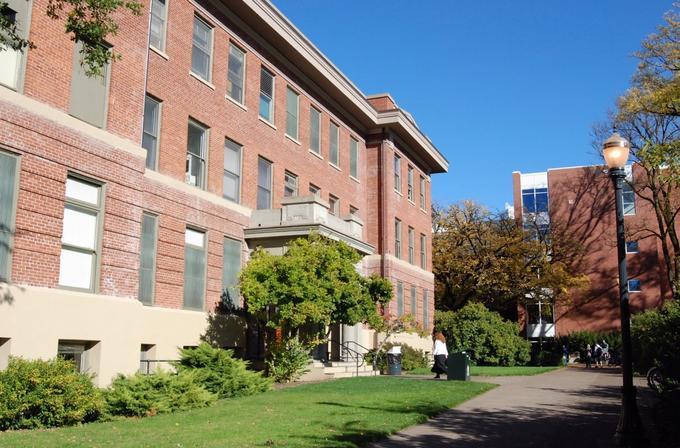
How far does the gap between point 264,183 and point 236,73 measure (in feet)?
13.0

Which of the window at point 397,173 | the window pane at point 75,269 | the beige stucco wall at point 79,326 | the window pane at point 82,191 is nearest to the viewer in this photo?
the beige stucco wall at point 79,326

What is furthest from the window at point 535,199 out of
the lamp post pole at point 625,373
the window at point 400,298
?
the lamp post pole at point 625,373

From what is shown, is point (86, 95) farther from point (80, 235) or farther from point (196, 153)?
point (196, 153)

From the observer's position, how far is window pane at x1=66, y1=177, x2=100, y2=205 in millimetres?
15094

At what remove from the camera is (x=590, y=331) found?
56.5 meters

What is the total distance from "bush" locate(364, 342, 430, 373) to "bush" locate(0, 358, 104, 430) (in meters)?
15.4

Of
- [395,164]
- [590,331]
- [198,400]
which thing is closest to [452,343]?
[395,164]

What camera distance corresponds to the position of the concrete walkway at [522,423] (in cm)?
1080

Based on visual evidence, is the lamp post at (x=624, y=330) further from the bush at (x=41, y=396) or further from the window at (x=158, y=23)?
the window at (x=158, y=23)

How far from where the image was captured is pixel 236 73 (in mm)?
24141

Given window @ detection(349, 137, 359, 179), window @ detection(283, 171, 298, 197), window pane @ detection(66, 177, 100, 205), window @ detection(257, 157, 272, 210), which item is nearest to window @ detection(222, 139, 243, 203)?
window @ detection(257, 157, 272, 210)

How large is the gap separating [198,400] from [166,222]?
653 cm

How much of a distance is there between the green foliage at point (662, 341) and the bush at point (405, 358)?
9.48 meters

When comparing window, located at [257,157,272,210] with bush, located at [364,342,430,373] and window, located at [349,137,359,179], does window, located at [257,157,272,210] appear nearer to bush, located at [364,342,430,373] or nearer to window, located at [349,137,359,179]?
bush, located at [364,342,430,373]
